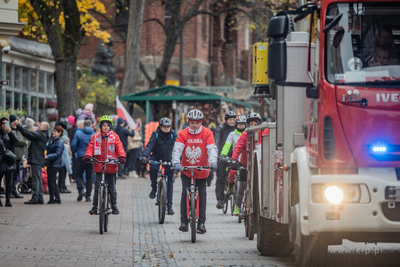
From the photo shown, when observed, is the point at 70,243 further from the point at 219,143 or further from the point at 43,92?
the point at 43,92

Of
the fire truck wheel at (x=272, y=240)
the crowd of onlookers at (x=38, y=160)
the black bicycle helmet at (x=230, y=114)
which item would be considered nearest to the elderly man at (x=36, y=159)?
the crowd of onlookers at (x=38, y=160)

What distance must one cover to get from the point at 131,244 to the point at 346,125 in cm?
473

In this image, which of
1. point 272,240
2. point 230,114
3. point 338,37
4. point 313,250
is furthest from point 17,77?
point 338,37

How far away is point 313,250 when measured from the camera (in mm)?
7352

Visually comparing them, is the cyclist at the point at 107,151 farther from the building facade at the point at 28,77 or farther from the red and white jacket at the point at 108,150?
A: the building facade at the point at 28,77

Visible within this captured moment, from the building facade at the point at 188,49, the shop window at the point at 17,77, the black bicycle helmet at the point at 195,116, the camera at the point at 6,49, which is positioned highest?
the building facade at the point at 188,49

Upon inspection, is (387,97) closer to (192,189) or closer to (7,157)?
(192,189)

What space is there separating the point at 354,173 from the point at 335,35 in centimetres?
127

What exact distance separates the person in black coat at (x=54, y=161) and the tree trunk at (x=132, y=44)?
38.1 feet

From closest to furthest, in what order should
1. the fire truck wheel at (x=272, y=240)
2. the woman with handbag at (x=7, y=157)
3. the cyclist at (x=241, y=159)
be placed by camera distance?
the fire truck wheel at (x=272, y=240), the cyclist at (x=241, y=159), the woman with handbag at (x=7, y=157)

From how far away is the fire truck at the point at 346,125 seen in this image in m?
6.67

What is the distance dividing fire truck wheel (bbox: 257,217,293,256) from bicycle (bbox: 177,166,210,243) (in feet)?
5.11

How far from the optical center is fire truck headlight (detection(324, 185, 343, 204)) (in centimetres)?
668

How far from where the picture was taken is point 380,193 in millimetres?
6645
